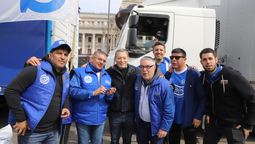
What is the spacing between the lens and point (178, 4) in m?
4.26

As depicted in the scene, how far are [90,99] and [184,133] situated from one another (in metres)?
1.48

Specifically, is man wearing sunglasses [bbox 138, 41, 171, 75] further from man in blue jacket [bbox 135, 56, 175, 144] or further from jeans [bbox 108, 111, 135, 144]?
jeans [bbox 108, 111, 135, 144]

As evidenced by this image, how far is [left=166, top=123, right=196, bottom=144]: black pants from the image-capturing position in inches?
101

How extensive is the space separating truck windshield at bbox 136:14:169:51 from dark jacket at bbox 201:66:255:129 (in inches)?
72.9

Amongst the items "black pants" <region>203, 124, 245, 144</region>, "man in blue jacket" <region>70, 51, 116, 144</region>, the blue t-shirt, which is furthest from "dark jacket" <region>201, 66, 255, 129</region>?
"man in blue jacket" <region>70, 51, 116, 144</region>

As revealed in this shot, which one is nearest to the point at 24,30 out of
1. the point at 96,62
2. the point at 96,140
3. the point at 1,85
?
the point at 1,85

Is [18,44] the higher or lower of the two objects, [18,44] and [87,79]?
the higher

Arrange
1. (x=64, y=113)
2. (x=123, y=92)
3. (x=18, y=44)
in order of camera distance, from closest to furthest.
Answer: (x=64, y=113) < (x=123, y=92) < (x=18, y=44)

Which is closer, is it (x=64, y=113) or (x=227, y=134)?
(x=64, y=113)

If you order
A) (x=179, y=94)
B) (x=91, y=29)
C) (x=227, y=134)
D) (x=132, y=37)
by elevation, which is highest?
(x=91, y=29)

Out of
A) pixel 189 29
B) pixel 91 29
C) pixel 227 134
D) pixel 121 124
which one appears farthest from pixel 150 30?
pixel 91 29

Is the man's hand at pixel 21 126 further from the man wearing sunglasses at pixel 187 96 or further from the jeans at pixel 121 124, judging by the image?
the man wearing sunglasses at pixel 187 96

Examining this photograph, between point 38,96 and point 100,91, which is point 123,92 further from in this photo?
point 38,96

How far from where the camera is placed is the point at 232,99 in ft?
7.30
